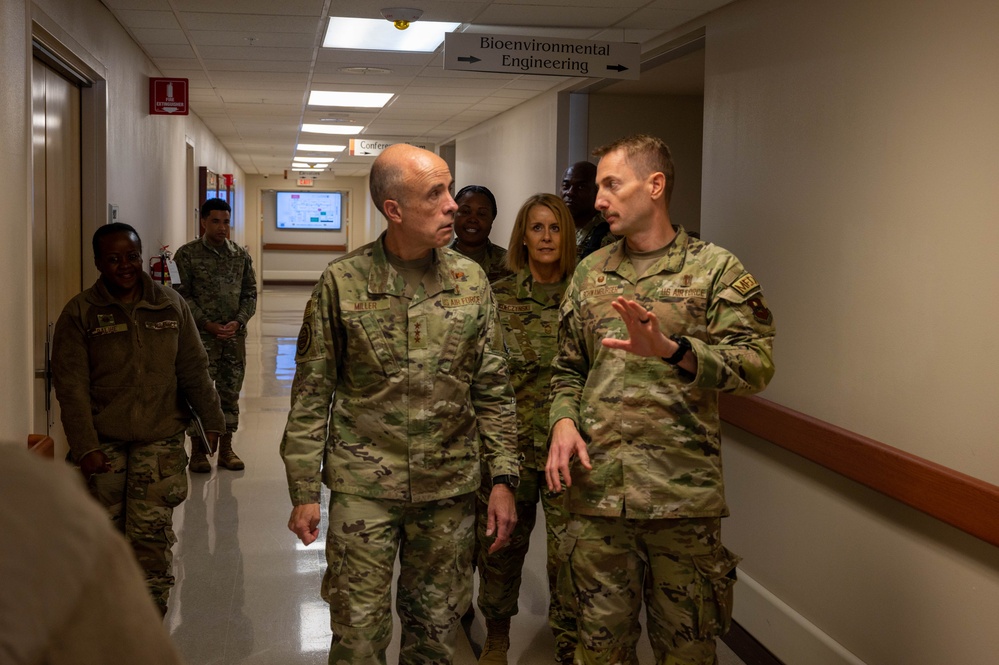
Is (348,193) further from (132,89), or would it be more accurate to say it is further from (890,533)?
(890,533)

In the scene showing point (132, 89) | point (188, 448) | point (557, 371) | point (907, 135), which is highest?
point (132, 89)

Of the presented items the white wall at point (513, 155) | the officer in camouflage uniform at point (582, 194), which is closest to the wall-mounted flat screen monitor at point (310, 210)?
the white wall at point (513, 155)

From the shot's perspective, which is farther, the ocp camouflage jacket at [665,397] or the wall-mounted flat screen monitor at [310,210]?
the wall-mounted flat screen monitor at [310,210]

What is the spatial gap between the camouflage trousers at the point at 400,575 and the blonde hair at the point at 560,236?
1330mm

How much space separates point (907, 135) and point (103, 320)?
3.02 m

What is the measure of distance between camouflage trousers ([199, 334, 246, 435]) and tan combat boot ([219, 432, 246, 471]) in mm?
124

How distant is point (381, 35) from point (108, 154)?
6.82 feet

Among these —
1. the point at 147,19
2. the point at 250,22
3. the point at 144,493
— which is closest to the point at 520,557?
the point at 144,493

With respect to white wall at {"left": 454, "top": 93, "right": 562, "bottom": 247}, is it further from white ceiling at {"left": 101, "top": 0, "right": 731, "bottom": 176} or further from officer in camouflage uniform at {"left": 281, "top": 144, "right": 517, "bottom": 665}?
officer in camouflage uniform at {"left": 281, "top": 144, "right": 517, "bottom": 665}

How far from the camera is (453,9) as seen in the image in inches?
229

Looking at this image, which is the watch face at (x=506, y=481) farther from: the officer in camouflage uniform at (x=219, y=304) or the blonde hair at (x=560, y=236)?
the officer in camouflage uniform at (x=219, y=304)

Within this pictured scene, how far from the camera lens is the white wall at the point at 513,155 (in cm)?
918

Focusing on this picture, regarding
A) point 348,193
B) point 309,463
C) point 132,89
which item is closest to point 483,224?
point 309,463

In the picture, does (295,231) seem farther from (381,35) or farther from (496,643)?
(496,643)
